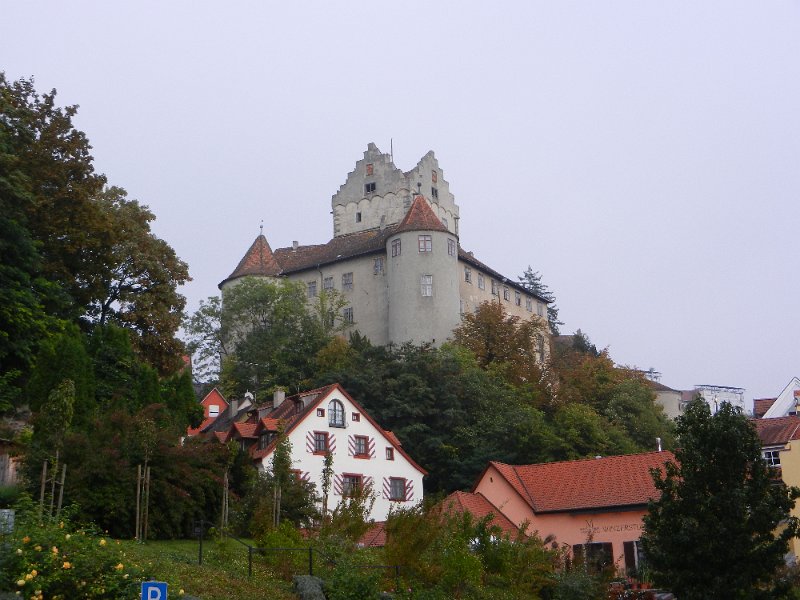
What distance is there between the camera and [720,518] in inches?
936

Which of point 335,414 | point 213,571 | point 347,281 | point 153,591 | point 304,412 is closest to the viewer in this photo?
point 153,591

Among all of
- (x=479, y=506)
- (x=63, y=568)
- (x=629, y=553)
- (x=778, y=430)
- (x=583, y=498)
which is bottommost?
(x=63, y=568)

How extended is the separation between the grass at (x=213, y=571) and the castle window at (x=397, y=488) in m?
24.0

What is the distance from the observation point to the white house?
46000 mm

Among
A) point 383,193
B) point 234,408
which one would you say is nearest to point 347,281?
point 383,193

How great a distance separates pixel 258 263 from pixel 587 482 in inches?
1873

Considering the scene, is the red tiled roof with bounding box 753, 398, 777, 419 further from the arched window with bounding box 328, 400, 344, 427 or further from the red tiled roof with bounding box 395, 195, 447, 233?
the arched window with bounding box 328, 400, 344, 427

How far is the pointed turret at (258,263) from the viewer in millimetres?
84062

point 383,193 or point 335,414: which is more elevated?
point 383,193

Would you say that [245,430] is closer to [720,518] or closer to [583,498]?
[583,498]

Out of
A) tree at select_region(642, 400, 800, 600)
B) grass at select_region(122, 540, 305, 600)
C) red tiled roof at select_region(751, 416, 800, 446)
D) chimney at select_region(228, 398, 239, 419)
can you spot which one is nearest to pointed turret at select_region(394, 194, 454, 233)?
chimney at select_region(228, 398, 239, 419)

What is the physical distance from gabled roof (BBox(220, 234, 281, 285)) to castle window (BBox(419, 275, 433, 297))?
583 inches

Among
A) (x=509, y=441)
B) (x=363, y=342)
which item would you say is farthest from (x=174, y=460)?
(x=363, y=342)

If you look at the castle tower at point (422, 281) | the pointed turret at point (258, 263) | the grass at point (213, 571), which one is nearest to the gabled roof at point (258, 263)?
the pointed turret at point (258, 263)
